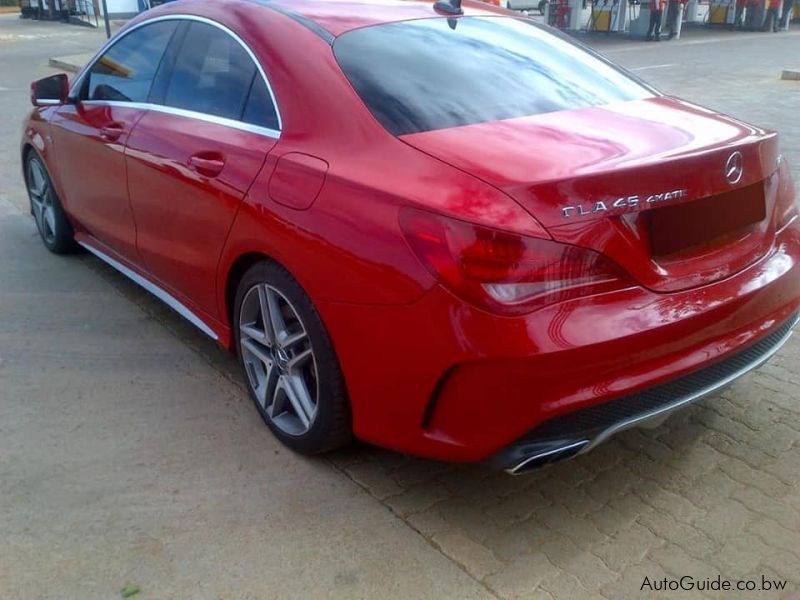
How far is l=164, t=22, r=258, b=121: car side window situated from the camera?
321 cm

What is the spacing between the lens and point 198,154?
3.26 meters

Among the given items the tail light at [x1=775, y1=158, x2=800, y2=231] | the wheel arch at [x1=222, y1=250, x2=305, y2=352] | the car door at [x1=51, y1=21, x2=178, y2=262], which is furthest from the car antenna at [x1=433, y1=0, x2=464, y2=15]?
the tail light at [x1=775, y1=158, x2=800, y2=231]

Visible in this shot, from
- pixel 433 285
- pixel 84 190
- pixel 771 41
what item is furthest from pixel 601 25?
pixel 433 285

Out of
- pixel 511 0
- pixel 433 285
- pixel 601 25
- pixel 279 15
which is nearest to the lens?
pixel 433 285

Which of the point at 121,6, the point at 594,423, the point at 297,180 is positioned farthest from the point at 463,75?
the point at 121,6

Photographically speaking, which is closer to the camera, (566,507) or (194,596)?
(194,596)

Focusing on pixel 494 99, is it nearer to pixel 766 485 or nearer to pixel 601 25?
pixel 766 485

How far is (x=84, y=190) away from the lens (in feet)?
14.6

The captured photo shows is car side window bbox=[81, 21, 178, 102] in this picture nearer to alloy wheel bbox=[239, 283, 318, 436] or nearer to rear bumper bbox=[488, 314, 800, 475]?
alloy wheel bbox=[239, 283, 318, 436]

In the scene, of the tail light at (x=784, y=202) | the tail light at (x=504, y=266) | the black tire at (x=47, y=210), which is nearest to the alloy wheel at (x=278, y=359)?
the tail light at (x=504, y=266)

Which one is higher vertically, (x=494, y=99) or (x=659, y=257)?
(x=494, y=99)

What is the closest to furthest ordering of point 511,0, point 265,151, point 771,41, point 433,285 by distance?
point 433,285, point 265,151, point 771,41, point 511,0

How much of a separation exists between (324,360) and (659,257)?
1132 mm

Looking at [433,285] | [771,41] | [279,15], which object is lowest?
[771,41]
